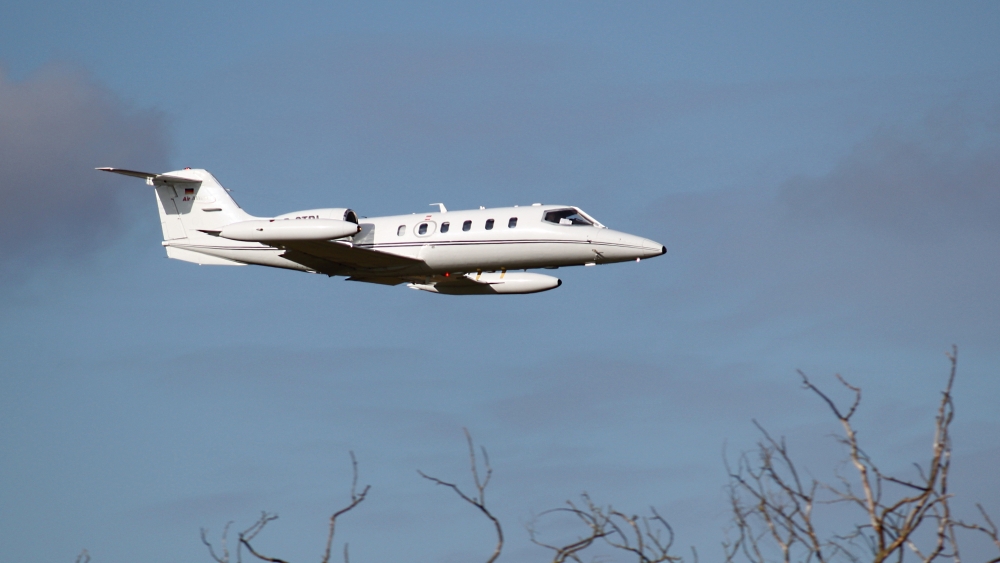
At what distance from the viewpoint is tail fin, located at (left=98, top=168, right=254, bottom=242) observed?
1719 inches

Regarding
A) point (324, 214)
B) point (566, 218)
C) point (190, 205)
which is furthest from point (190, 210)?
point (566, 218)

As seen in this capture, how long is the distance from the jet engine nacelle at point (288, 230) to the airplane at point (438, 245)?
3 cm

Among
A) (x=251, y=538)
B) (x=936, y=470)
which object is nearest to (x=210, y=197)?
(x=251, y=538)

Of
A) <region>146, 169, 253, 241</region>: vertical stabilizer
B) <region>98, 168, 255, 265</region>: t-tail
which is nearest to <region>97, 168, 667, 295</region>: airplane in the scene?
<region>98, 168, 255, 265</region>: t-tail

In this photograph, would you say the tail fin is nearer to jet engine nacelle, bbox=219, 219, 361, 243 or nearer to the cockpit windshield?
jet engine nacelle, bbox=219, 219, 361, 243

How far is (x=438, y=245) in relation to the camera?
38875 millimetres

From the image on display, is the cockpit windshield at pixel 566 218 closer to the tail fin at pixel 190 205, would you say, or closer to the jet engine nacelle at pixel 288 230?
the jet engine nacelle at pixel 288 230

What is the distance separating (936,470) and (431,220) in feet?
96.2

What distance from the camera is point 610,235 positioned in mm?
37375

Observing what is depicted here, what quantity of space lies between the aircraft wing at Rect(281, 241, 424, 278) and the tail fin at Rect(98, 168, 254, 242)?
5.24 m

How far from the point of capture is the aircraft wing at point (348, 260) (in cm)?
3759

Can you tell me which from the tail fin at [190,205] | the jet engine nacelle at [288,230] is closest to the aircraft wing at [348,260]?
the jet engine nacelle at [288,230]

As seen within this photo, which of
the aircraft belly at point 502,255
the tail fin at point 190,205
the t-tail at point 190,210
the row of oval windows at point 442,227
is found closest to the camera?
the aircraft belly at point 502,255

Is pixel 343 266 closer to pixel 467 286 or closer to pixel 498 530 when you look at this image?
pixel 467 286
